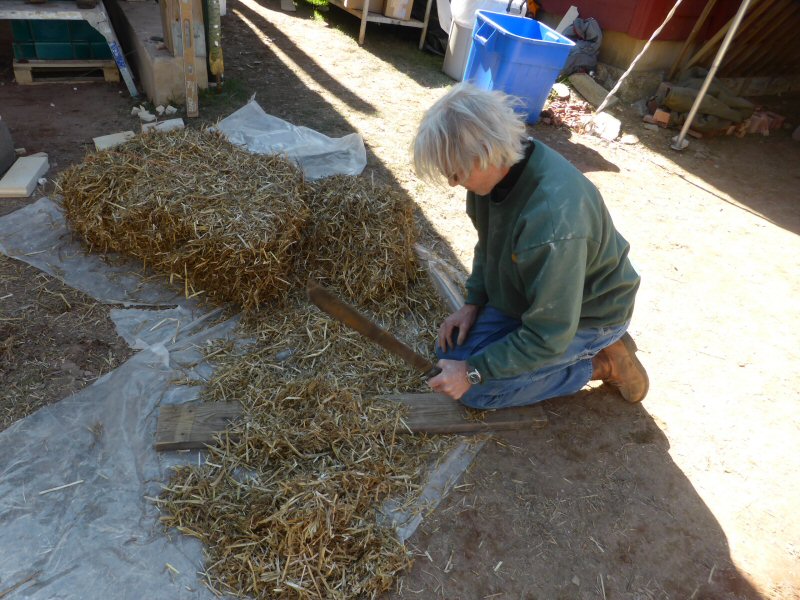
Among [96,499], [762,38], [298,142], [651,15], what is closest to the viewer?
[96,499]

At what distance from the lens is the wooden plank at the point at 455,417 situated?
102 inches

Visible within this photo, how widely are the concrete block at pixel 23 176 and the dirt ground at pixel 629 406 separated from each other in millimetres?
87

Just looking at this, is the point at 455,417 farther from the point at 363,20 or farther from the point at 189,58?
the point at 363,20

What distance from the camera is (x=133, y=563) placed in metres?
1.94

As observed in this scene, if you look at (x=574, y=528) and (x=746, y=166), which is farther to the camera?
(x=746, y=166)

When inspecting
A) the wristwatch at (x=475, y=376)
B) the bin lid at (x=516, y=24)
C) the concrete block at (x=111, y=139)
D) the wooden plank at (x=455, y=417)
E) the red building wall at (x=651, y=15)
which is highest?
the red building wall at (x=651, y=15)

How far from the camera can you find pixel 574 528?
7.70 ft

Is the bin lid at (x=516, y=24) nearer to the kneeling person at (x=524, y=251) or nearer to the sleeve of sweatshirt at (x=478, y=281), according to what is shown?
the sleeve of sweatshirt at (x=478, y=281)

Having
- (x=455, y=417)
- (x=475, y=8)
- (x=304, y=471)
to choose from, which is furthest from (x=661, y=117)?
(x=304, y=471)

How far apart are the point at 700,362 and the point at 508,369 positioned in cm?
191

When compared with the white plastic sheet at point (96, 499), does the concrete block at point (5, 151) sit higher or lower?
higher

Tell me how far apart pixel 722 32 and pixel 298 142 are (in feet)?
20.0

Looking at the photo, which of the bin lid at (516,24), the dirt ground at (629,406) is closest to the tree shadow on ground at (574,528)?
the dirt ground at (629,406)

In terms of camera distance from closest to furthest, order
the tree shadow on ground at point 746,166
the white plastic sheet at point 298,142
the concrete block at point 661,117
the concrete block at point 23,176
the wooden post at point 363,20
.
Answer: the concrete block at point 23,176, the white plastic sheet at point 298,142, the tree shadow on ground at point 746,166, the concrete block at point 661,117, the wooden post at point 363,20
